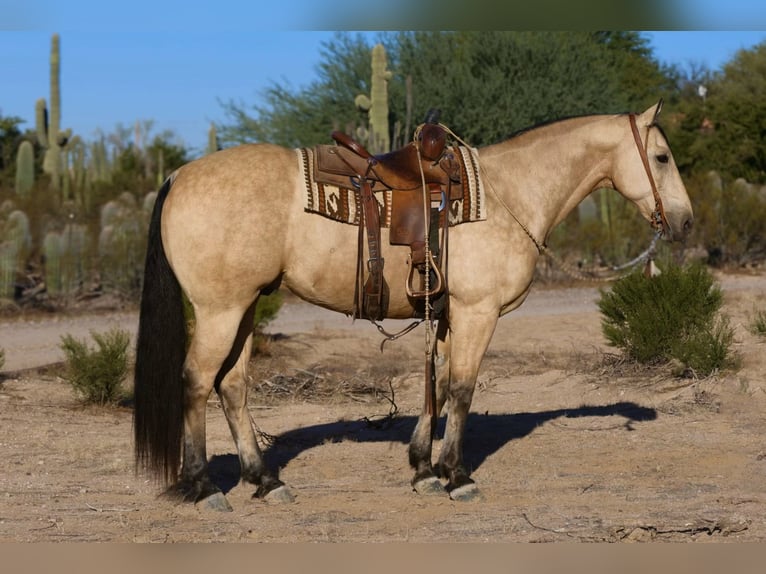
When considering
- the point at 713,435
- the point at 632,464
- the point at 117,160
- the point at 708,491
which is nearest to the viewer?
the point at 708,491

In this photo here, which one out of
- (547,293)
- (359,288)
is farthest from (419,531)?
(547,293)

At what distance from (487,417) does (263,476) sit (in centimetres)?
285

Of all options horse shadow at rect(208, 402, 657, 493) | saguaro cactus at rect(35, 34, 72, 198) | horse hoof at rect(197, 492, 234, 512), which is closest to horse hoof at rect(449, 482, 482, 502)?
horse shadow at rect(208, 402, 657, 493)

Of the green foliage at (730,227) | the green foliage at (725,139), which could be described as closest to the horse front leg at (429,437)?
the green foliage at (730,227)

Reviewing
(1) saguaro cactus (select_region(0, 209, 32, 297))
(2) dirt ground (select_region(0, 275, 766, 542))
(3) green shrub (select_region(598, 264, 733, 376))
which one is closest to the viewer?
(2) dirt ground (select_region(0, 275, 766, 542))

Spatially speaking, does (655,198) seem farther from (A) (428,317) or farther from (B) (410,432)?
(B) (410,432)

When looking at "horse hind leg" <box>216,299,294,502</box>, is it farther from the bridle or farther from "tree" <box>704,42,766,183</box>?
"tree" <box>704,42,766,183</box>

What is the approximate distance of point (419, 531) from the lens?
223 inches

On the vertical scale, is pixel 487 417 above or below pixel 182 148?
below

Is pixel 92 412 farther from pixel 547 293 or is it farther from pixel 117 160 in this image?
pixel 117 160

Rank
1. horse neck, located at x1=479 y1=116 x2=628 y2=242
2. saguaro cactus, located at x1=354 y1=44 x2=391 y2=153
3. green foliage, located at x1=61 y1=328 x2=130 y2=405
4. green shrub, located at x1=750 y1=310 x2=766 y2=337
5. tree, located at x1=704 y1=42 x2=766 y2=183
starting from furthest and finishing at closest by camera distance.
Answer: tree, located at x1=704 y1=42 x2=766 y2=183 → saguaro cactus, located at x1=354 y1=44 x2=391 y2=153 → green shrub, located at x1=750 y1=310 x2=766 y2=337 → green foliage, located at x1=61 y1=328 x2=130 y2=405 → horse neck, located at x1=479 y1=116 x2=628 y2=242

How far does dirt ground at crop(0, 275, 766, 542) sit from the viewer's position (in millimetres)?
5758

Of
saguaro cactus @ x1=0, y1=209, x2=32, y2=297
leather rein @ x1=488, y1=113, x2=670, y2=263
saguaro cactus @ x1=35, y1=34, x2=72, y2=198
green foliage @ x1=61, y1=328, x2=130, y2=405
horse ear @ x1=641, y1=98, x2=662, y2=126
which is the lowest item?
green foliage @ x1=61, y1=328, x2=130, y2=405

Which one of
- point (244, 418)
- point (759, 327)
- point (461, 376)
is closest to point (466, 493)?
point (461, 376)
